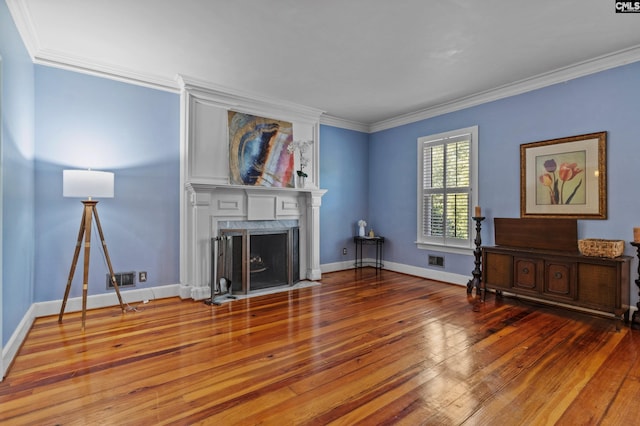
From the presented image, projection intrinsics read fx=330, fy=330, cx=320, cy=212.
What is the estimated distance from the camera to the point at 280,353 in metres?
2.54

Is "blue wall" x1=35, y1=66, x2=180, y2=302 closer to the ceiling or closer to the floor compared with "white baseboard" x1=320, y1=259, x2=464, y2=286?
closer to the ceiling

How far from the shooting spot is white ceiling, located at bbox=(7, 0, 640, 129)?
8.53 feet

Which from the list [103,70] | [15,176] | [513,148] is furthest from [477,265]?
[103,70]

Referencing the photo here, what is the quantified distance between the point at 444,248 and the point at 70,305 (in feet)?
15.6

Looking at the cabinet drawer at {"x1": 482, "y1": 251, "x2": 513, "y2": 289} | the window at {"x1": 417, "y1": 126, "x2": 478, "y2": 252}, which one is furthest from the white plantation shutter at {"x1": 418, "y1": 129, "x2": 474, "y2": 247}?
the cabinet drawer at {"x1": 482, "y1": 251, "x2": 513, "y2": 289}

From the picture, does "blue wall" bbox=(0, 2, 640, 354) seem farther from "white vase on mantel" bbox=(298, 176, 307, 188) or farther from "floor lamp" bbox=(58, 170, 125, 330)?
"white vase on mantel" bbox=(298, 176, 307, 188)

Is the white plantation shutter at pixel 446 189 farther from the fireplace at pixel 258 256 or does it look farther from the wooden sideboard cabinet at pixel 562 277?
the fireplace at pixel 258 256

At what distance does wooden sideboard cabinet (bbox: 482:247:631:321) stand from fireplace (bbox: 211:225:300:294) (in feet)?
8.43

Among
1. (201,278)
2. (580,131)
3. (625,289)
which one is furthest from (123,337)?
(580,131)

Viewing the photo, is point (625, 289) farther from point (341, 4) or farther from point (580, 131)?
point (341, 4)

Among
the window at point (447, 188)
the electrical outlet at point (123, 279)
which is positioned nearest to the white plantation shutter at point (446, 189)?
the window at point (447, 188)

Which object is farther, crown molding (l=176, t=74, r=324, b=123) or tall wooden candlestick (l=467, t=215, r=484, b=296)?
tall wooden candlestick (l=467, t=215, r=484, b=296)

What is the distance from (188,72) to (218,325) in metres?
2.82

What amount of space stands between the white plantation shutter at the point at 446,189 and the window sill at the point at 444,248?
2.0 inches
